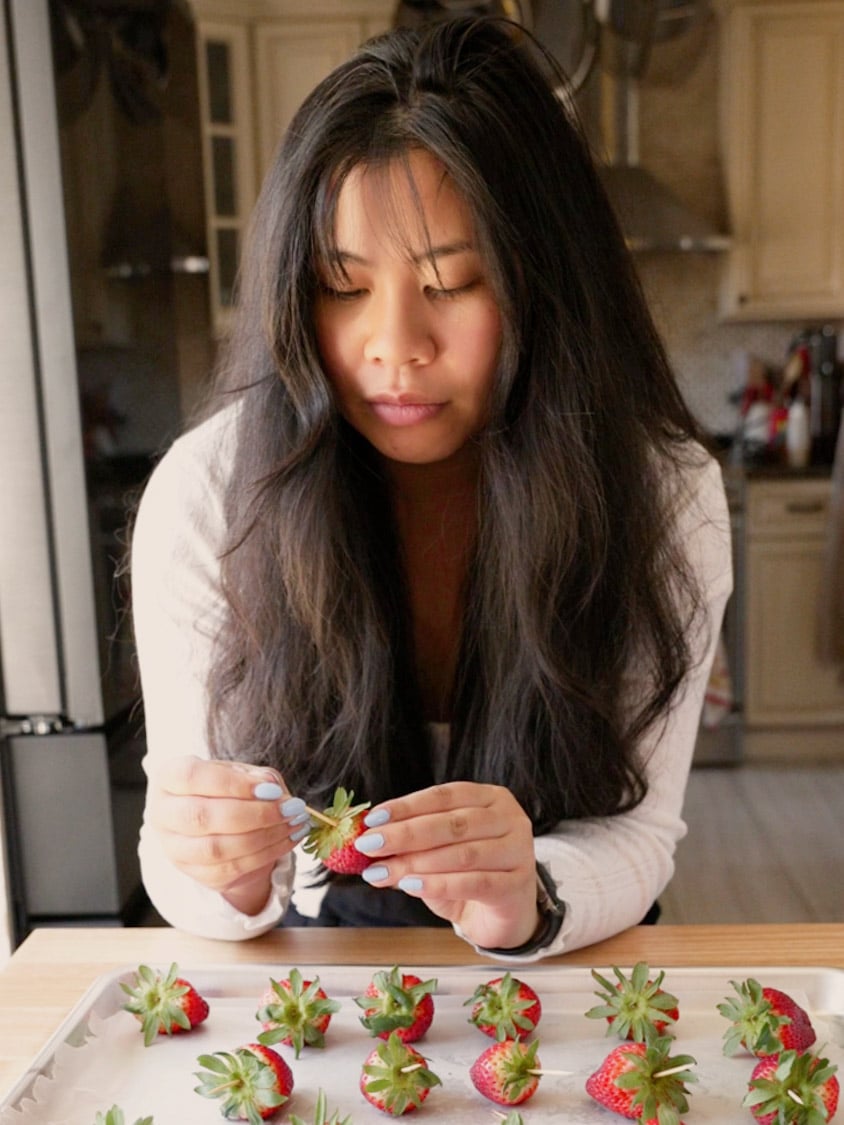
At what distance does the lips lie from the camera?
3.35 feet

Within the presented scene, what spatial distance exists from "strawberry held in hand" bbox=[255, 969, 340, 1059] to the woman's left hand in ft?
0.26

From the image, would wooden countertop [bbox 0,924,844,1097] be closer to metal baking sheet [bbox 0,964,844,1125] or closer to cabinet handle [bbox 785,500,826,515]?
metal baking sheet [bbox 0,964,844,1125]

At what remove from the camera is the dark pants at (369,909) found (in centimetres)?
113

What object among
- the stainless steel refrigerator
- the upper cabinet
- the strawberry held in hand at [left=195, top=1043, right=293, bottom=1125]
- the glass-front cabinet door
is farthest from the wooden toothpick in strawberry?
the upper cabinet

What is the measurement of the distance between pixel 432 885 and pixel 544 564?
1.14 ft

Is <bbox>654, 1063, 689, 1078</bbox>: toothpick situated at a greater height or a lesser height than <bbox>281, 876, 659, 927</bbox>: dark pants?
greater

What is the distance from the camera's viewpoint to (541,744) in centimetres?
108

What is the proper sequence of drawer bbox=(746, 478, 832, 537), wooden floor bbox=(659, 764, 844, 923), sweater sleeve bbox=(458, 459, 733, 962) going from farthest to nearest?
drawer bbox=(746, 478, 832, 537) < wooden floor bbox=(659, 764, 844, 923) < sweater sleeve bbox=(458, 459, 733, 962)

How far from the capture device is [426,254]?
0.94 m

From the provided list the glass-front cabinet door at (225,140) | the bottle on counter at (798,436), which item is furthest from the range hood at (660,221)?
the glass-front cabinet door at (225,140)

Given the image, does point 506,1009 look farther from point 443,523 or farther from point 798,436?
point 798,436

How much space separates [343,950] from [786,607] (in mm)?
2854

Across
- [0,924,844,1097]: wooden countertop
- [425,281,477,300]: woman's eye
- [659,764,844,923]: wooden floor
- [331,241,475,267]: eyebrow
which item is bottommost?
[659,764,844,923]: wooden floor

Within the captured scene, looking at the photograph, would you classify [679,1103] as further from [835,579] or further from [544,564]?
[835,579]
